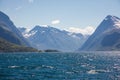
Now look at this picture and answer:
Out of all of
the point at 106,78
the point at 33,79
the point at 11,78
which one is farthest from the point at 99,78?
the point at 11,78

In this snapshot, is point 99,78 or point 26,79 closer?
point 26,79

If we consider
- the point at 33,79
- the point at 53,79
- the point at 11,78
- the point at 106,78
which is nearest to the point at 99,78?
the point at 106,78

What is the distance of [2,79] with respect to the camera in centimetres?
8012

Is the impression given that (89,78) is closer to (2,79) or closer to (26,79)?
(26,79)

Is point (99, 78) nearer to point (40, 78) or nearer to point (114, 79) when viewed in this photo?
point (114, 79)

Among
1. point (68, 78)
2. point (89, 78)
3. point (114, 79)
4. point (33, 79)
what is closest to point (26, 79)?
point (33, 79)

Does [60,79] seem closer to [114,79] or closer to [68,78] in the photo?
[68,78]

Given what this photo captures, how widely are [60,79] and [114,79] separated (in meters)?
17.3

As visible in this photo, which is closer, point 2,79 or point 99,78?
point 2,79

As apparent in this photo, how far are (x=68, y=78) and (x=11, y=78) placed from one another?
18.7 metres

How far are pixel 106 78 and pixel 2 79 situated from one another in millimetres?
33651

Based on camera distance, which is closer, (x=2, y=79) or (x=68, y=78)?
(x=2, y=79)

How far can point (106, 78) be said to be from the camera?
284 feet

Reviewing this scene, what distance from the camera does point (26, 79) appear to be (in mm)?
81812
